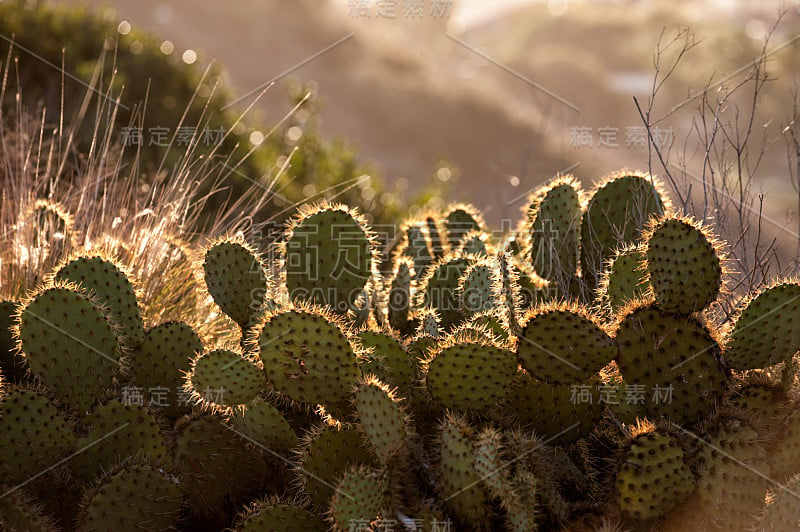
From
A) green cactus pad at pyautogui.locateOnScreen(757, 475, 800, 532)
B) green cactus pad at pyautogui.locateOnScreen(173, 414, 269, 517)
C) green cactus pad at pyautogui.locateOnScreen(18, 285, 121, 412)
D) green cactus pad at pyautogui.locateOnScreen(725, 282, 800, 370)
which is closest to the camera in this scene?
green cactus pad at pyautogui.locateOnScreen(757, 475, 800, 532)

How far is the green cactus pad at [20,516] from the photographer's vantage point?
Result: 7.11 ft

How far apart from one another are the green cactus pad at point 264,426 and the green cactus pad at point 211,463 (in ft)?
0.29

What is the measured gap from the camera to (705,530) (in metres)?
1.94

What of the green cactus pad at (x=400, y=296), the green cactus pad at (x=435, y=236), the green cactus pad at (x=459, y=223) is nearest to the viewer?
the green cactus pad at (x=400, y=296)

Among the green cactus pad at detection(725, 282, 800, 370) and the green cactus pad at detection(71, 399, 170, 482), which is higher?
the green cactus pad at detection(725, 282, 800, 370)

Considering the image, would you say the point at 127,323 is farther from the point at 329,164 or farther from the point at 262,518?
the point at 329,164

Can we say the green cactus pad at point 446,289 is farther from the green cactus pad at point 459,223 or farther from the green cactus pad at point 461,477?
the green cactus pad at point 461,477

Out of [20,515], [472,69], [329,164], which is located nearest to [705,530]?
[20,515]

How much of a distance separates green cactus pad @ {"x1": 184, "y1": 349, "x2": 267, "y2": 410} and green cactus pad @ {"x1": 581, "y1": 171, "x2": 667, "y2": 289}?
127cm

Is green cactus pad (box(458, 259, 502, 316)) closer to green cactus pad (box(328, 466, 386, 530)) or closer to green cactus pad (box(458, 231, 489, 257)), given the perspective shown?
green cactus pad (box(458, 231, 489, 257))

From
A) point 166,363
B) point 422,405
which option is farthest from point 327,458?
point 166,363

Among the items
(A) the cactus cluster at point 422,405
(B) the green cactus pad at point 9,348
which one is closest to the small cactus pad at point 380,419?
(A) the cactus cluster at point 422,405

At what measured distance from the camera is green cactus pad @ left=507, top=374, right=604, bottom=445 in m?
2.28

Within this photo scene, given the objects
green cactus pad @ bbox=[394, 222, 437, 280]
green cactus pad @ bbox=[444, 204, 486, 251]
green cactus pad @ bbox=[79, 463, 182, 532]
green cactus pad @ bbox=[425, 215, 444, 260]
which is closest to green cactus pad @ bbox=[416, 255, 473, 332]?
green cactus pad @ bbox=[394, 222, 437, 280]
